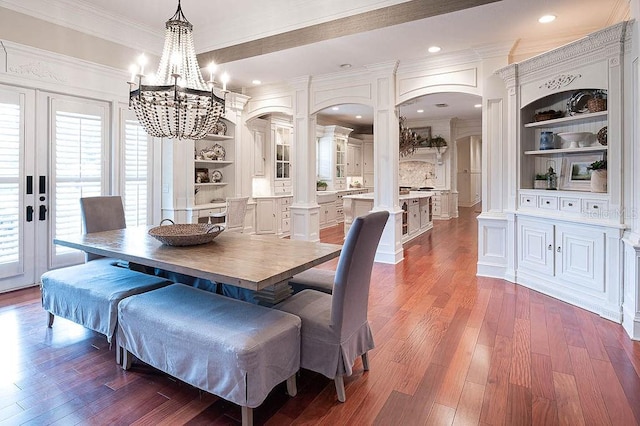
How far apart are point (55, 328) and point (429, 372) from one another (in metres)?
2.96

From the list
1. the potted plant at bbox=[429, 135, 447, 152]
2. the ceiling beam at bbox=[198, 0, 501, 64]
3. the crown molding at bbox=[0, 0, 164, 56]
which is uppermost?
the crown molding at bbox=[0, 0, 164, 56]

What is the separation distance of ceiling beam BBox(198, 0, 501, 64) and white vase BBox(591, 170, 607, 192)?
1935 millimetres

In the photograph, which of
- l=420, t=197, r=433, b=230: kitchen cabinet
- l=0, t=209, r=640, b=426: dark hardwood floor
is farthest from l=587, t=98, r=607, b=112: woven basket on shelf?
l=420, t=197, r=433, b=230: kitchen cabinet

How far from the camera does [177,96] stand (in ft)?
9.26

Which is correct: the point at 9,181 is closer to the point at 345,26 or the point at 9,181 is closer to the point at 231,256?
the point at 231,256

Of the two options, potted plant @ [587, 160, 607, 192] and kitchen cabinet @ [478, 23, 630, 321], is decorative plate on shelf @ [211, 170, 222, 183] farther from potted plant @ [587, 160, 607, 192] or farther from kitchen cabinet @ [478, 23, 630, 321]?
potted plant @ [587, 160, 607, 192]

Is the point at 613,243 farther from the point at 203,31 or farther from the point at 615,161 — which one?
the point at 203,31

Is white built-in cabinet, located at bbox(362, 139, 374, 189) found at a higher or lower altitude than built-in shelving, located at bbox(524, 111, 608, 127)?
higher

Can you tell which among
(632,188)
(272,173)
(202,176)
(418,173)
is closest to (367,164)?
(418,173)

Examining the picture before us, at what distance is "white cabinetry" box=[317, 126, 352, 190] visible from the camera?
32.2ft

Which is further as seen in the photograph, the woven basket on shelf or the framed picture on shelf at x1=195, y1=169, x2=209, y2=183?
the framed picture on shelf at x1=195, y1=169, x2=209, y2=183

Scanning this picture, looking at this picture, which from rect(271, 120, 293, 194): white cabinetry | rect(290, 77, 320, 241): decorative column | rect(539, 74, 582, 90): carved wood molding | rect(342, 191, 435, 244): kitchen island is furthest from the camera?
rect(271, 120, 293, 194): white cabinetry

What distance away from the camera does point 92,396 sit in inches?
84.0

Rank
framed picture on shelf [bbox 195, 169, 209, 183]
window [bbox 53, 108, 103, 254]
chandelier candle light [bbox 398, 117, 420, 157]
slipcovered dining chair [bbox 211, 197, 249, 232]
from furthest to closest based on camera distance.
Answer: chandelier candle light [bbox 398, 117, 420, 157] < framed picture on shelf [bbox 195, 169, 209, 183] < slipcovered dining chair [bbox 211, 197, 249, 232] < window [bbox 53, 108, 103, 254]
